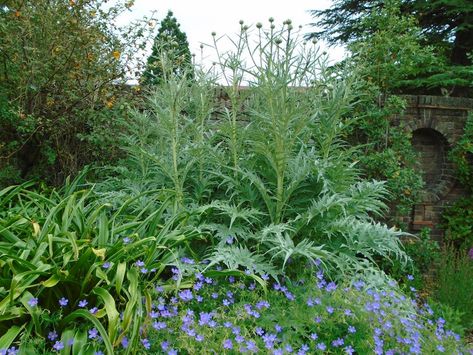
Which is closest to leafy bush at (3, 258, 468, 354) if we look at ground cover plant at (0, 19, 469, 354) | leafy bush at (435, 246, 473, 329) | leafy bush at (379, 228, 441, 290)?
ground cover plant at (0, 19, 469, 354)

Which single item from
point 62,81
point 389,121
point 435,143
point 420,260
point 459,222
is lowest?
point 420,260

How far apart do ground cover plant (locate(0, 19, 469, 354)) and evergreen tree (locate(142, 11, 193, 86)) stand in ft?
0.29

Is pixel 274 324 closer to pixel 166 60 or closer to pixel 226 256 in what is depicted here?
pixel 226 256

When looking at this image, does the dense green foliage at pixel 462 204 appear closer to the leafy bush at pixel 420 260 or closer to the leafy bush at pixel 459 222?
the leafy bush at pixel 459 222

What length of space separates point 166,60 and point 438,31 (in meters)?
8.80

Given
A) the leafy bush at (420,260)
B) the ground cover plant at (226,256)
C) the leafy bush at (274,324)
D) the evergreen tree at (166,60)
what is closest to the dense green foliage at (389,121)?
the leafy bush at (420,260)

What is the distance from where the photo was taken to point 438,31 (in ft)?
35.6

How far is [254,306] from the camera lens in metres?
2.70

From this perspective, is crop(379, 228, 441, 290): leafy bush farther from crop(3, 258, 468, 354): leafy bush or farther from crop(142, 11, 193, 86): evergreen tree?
crop(142, 11, 193, 86): evergreen tree

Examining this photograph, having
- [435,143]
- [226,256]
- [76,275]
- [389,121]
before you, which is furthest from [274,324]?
[435,143]

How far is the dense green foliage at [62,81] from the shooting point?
4.90 m

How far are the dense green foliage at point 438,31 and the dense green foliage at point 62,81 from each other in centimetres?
465

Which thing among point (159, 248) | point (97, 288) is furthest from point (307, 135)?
point (97, 288)

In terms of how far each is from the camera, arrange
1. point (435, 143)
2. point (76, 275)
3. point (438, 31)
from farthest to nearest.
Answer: point (438, 31), point (435, 143), point (76, 275)
